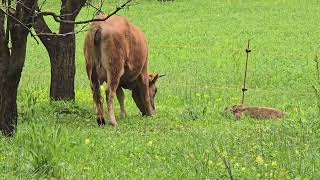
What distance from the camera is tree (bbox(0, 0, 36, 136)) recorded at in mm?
8805

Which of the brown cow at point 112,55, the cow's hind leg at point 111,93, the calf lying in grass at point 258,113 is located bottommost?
the calf lying in grass at point 258,113

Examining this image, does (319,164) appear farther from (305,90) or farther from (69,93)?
(305,90)

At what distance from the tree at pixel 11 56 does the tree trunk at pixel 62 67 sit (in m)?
3.38

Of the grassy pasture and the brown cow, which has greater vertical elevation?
the brown cow

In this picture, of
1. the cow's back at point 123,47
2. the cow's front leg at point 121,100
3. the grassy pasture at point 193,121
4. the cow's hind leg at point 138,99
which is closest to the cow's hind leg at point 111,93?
the cow's back at point 123,47

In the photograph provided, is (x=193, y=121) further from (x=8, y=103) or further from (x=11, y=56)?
(x=11, y=56)

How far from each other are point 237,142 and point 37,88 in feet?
25.7

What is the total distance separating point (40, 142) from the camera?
7137 mm

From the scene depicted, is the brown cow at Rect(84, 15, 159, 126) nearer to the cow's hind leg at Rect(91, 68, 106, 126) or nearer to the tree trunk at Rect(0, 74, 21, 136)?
the cow's hind leg at Rect(91, 68, 106, 126)

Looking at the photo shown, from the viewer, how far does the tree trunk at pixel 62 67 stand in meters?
12.6

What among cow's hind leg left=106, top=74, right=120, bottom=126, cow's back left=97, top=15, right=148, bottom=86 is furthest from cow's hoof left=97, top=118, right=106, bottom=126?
cow's back left=97, top=15, right=148, bottom=86

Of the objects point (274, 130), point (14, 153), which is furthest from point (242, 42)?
point (14, 153)

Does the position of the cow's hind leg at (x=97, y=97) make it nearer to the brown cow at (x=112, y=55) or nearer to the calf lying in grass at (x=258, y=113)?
the brown cow at (x=112, y=55)

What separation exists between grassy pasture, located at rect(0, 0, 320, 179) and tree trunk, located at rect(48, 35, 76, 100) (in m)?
0.31
